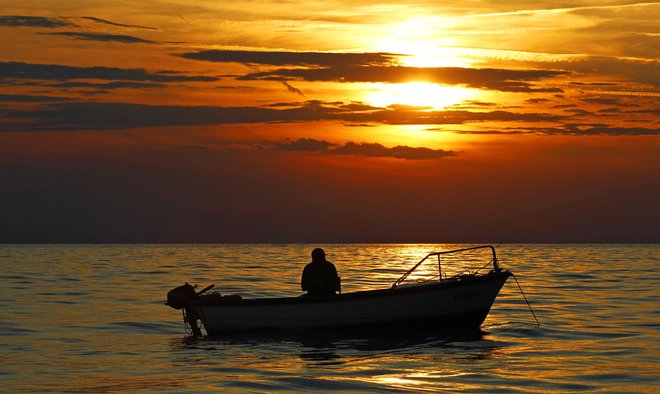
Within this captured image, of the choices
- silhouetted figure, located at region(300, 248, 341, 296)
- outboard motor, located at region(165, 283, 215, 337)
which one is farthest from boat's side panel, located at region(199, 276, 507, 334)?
outboard motor, located at region(165, 283, 215, 337)

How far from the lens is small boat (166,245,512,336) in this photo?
26641 millimetres

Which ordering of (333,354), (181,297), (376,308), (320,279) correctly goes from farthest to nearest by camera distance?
(181,297) → (376,308) → (320,279) → (333,354)

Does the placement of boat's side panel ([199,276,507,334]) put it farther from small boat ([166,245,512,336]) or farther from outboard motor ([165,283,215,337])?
outboard motor ([165,283,215,337])

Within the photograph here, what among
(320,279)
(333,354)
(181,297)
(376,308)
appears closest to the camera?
(333,354)

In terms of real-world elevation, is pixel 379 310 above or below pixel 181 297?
below

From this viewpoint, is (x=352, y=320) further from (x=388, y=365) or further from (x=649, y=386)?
(x=649, y=386)

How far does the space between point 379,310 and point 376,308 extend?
0.12 m

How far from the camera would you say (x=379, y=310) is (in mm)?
26812

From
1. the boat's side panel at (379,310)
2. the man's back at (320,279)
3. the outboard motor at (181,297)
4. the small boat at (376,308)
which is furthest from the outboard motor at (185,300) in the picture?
the man's back at (320,279)

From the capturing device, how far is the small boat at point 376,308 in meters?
26.6

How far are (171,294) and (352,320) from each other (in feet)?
19.0

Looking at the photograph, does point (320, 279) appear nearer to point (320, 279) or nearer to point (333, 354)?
point (320, 279)

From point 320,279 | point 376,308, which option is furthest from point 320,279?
point 376,308

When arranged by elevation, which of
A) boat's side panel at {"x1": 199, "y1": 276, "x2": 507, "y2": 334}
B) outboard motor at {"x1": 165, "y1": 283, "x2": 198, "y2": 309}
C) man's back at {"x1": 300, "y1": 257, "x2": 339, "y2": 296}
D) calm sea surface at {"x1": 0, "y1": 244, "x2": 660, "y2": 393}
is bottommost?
calm sea surface at {"x1": 0, "y1": 244, "x2": 660, "y2": 393}
